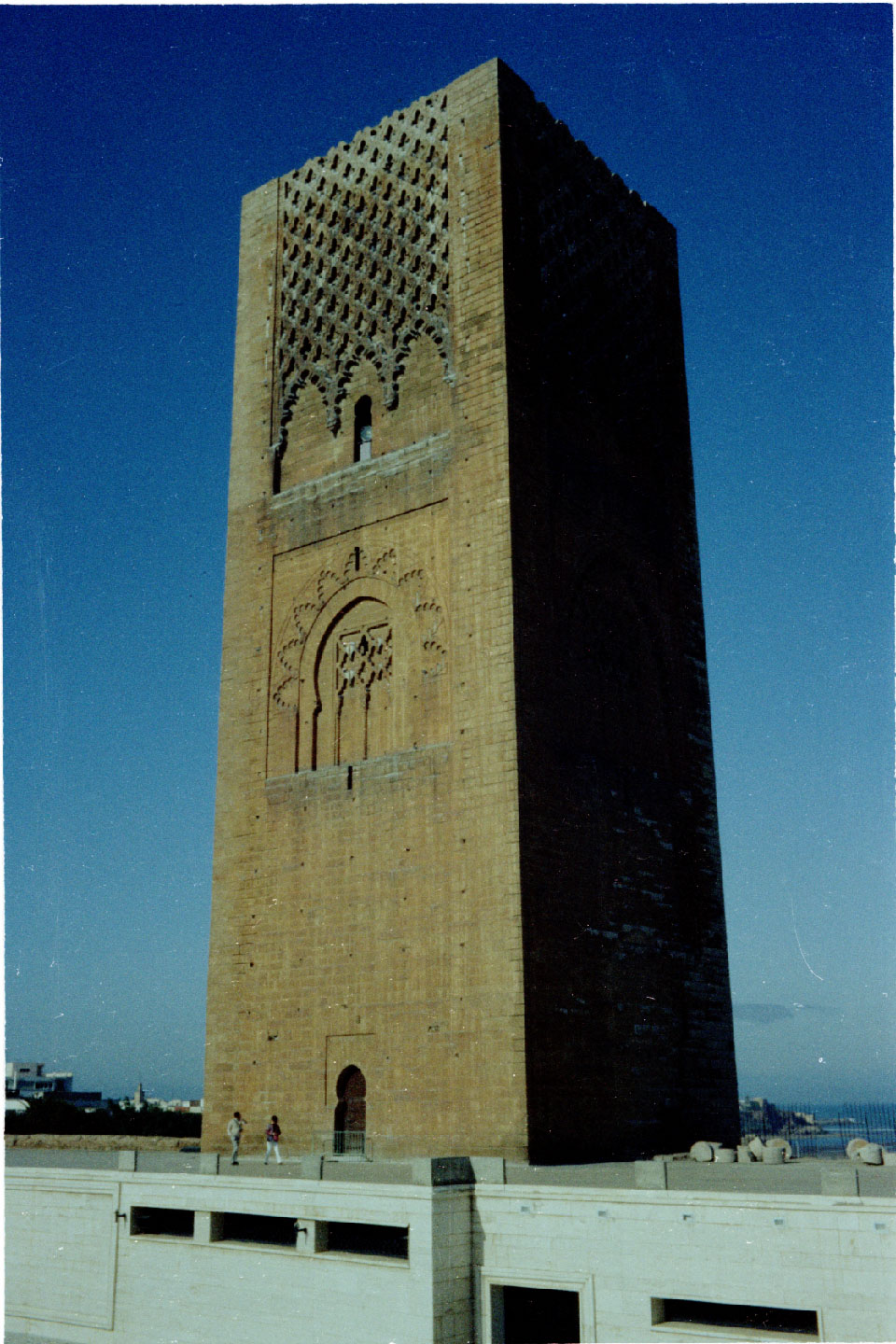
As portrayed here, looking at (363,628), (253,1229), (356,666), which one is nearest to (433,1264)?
(253,1229)

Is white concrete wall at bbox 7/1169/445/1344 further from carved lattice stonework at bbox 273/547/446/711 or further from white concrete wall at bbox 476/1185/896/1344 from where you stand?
carved lattice stonework at bbox 273/547/446/711

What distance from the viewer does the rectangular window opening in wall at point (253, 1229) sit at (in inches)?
579

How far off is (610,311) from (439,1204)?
46.4 feet

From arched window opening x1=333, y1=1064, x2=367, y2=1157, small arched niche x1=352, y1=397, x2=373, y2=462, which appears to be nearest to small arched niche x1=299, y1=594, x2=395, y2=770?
small arched niche x1=352, y1=397, x2=373, y2=462

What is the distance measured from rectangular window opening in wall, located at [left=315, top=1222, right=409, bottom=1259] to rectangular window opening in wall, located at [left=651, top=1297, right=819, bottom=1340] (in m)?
2.83

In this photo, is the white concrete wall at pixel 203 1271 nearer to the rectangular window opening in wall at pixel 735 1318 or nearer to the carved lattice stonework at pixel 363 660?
the rectangular window opening in wall at pixel 735 1318

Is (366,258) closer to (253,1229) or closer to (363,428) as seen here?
(363,428)

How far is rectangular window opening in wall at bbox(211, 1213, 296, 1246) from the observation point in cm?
1471

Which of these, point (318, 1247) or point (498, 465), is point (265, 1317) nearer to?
point (318, 1247)

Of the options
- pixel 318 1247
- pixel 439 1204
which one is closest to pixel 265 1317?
pixel 318 1247

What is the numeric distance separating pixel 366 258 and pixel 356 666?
21.7ft

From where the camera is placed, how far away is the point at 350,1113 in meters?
16.7

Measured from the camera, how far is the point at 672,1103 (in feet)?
57.9

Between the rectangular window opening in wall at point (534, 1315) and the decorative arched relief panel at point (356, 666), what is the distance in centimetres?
673
